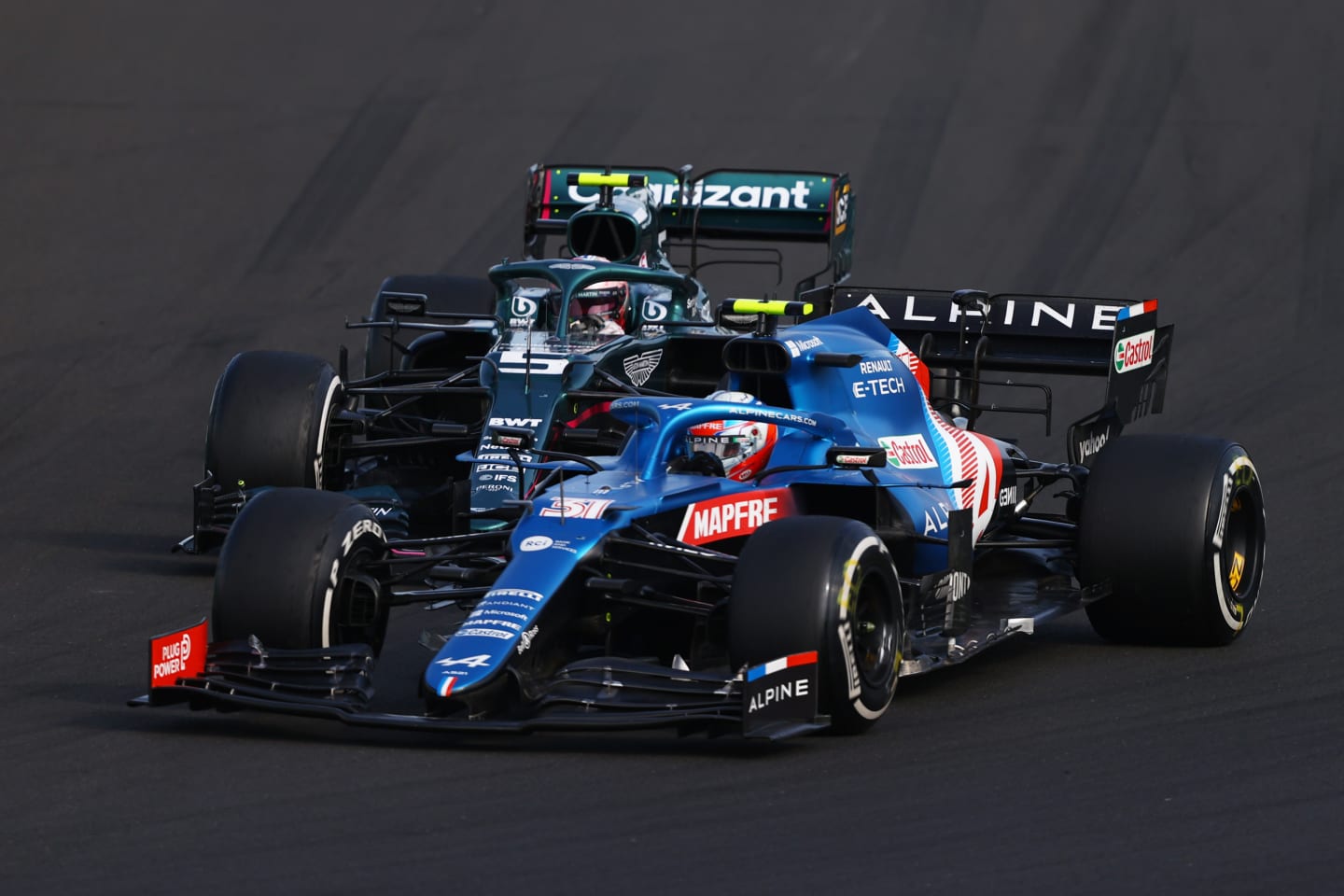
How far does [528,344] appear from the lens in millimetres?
13414

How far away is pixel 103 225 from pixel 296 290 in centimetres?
262

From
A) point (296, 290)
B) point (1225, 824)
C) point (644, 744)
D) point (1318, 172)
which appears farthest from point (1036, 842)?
point (1318, 172)

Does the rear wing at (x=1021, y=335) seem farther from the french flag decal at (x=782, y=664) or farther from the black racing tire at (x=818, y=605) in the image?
the french flag decal at (x=782, y=664)

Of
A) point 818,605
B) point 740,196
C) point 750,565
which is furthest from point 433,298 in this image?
point 818,605

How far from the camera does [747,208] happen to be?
17.4 meters

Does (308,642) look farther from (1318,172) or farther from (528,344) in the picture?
(1318,172)

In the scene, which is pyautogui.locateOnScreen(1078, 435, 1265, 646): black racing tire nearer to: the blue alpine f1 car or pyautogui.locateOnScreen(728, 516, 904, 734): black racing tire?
the blue alpine f1 car

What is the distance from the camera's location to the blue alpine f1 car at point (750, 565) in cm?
916

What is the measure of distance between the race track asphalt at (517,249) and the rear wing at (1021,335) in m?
1.43

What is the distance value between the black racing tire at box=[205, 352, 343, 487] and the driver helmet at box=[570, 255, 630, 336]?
5.58ft

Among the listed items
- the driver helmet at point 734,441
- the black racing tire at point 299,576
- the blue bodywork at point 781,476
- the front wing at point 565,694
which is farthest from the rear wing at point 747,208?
the front wing at point 565,694

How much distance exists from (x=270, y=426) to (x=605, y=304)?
233 cm

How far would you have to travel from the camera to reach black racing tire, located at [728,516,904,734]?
30.0ft

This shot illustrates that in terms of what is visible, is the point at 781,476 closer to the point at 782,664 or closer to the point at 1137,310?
the point at 782,664
